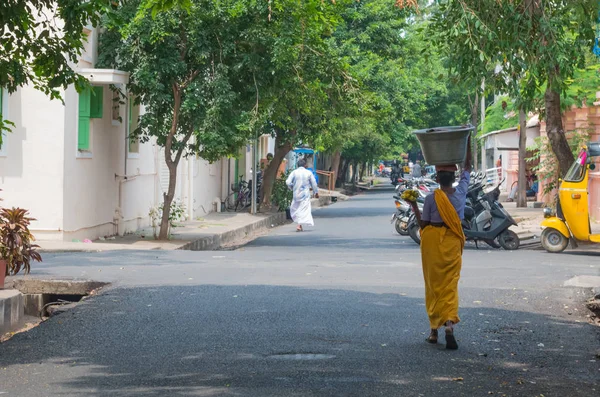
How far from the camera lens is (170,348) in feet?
27.7

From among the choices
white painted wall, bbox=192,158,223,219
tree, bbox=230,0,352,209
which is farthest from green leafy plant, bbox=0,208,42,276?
white painted wall, bbox=192,158,223,219

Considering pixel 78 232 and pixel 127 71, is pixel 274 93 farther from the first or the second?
pixel 78 232

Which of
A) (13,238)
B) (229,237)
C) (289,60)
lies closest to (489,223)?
(289,60)

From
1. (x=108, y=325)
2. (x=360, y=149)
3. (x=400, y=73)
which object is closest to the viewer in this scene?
(x=108, y=325)

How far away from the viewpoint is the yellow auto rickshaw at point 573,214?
18688 mm

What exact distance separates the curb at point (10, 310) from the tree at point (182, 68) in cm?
902

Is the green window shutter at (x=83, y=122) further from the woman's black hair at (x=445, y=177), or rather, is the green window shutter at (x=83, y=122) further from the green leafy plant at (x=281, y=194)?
the green leafy plant at (x=281, y=194)

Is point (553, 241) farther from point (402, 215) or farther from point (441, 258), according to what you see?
point (441, 258)

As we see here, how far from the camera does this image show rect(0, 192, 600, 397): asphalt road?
711 cm

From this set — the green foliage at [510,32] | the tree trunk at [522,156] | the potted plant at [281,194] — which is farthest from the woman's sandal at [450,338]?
the tree trunk at [522,156]

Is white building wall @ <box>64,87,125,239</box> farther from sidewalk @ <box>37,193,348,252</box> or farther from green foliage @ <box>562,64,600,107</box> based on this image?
green foliage @ <box>562,64,600,107</box>

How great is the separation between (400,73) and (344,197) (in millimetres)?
12213

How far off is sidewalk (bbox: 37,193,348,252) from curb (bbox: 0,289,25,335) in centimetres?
624

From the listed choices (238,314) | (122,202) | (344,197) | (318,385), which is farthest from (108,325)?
(344,197)
